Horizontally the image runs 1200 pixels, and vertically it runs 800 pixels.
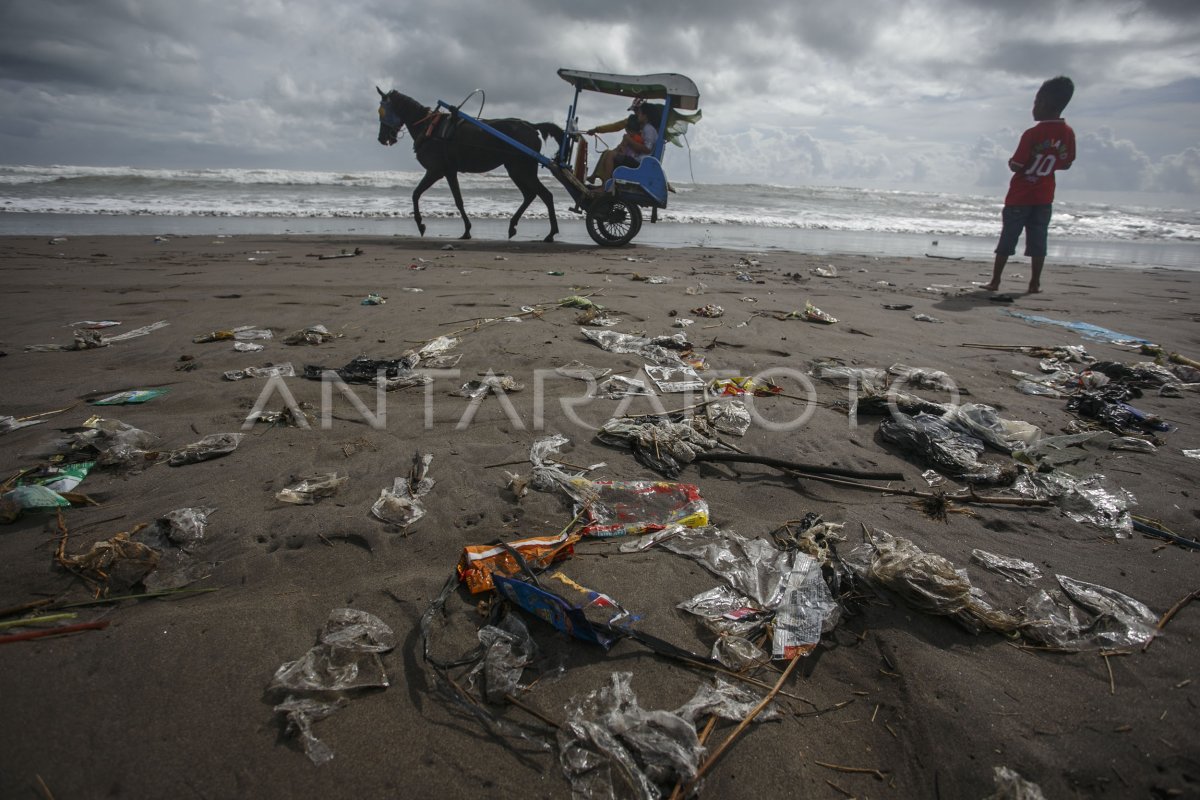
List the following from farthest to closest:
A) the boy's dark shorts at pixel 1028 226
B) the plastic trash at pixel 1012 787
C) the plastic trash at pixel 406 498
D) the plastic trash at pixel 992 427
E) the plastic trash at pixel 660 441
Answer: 1. the boy's dark shorts at pixel 1028 226
2. the plastic trash at pixel 992 427
3. the plastic trash at pixel 660 441
4. the plastic trash at pixel 406 498
5. the plastic trash at pixel 1012 787

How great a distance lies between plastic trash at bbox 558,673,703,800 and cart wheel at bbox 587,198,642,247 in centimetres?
813

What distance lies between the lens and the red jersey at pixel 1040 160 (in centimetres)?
551

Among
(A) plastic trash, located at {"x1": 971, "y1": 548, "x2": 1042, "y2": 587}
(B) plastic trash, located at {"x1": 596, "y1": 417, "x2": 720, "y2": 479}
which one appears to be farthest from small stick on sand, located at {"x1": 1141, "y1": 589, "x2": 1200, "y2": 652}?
(B) plastic trash, located at {"x1": 596, "y1": 417, "x2": 720, "y2": 479}

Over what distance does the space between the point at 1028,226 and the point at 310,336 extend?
24.3 ft

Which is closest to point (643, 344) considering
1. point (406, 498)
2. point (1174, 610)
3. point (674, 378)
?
point (674, 378)

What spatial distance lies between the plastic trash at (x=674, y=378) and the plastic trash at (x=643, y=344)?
0.59 feet

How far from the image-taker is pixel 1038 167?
5.67 m

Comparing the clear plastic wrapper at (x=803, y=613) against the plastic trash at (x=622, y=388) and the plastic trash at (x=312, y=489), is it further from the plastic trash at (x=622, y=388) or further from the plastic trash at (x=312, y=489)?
the plastic trash at (x=312, y=489)

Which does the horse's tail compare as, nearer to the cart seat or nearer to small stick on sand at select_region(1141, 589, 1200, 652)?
the cart seat

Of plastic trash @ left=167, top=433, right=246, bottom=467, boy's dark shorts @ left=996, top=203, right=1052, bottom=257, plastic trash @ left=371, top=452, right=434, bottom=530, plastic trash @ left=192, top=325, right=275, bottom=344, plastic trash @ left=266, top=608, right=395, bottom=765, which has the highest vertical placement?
boy's dark shorts @ left=996, top=203, right=1052, bottom=257

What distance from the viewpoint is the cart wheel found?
28.0 feet

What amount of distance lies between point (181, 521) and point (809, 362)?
3.31 m

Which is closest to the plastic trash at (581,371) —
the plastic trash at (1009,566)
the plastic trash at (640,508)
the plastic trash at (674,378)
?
the plastic trash at (674,378)

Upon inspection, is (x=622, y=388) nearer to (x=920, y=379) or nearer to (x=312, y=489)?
(x=312, y=489)
